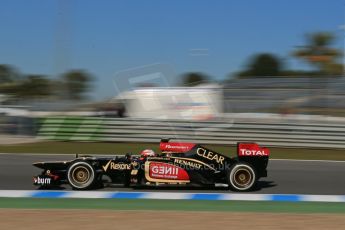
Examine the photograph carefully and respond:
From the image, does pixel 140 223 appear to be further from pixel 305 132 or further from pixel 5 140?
pixel 5 140

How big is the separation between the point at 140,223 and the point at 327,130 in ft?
36.1

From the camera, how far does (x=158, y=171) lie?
7.43 m

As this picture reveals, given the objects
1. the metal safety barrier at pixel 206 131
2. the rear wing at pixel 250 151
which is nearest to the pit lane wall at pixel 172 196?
the rear wing at pixel 250 151

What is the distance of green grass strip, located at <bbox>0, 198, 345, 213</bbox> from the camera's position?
6.24 m

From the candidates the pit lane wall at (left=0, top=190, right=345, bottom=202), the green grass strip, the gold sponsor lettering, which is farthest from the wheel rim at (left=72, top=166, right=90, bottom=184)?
the gold sponsor lettering

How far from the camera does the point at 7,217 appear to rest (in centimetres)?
545

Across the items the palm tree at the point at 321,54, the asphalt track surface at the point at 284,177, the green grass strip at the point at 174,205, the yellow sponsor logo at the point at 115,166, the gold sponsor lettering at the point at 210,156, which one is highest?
the palm tree at the point at 321,54

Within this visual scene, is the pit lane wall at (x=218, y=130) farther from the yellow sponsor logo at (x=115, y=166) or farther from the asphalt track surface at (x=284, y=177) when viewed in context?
the yellow sponsor logo at (x=115, y=166)

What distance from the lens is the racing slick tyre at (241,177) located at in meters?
7.47

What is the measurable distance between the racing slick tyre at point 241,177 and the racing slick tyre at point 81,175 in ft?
6.24

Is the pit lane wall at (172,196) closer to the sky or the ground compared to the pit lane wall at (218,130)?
closer to the ground

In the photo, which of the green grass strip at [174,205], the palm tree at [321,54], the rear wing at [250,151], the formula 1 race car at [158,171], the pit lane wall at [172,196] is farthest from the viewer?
the palm tree at [321,54]

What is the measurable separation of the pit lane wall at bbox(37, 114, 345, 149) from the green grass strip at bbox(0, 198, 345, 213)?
8745mm

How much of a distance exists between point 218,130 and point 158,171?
8.70m
